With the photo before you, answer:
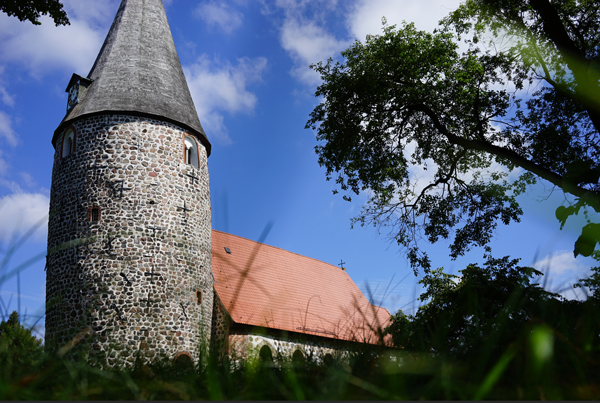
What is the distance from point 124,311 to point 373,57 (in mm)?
10687

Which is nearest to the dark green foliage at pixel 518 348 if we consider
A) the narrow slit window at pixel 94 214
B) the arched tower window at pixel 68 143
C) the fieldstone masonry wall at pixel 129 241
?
the fieldstone masonry wall at pixel 129 241

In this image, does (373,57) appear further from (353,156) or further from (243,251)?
(243,251)

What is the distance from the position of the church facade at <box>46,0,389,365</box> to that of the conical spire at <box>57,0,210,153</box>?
0.16ft

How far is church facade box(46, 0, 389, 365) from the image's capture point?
13055 mm

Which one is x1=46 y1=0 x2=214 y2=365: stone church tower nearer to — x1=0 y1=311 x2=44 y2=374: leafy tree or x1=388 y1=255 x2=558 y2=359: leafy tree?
→ x1=0 y1=311 x2=44 y2=374: leafy tree

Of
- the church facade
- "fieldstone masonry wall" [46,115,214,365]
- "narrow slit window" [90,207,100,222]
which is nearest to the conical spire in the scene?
the church facade

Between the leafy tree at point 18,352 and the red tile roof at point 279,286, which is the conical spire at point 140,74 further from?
the leafy tree at point 18,352

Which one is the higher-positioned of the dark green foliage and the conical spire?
the conical spire

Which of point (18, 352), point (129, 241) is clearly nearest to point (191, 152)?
point (129, 241)

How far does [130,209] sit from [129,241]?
1.07 meters

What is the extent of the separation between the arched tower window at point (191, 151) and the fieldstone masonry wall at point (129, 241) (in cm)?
51

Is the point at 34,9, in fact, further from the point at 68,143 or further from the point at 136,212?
the point at 68,143

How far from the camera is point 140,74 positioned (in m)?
16.2

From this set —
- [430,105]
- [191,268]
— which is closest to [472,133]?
[430,105]
